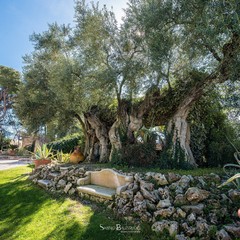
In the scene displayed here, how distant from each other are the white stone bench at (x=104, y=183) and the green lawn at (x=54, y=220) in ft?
1.27

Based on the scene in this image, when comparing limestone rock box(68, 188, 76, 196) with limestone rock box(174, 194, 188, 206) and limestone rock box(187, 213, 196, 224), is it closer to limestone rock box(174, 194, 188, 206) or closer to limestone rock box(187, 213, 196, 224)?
limestone rock box(174, 194, 188, 206)

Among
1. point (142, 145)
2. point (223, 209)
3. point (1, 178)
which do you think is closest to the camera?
point (223, 209)

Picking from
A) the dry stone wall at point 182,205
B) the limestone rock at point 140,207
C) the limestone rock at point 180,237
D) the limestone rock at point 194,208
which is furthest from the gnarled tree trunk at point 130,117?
the limestone rock at point 180,237

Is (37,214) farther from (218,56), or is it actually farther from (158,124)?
(218,56)

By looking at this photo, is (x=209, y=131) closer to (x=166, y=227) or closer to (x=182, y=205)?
(x=182, y=205)

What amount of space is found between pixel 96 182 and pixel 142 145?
194 centimetres

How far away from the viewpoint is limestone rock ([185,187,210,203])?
4.35 m

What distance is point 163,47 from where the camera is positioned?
22.1 ft

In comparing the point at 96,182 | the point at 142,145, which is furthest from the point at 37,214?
the point at 142,145

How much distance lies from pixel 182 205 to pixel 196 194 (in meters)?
0.36

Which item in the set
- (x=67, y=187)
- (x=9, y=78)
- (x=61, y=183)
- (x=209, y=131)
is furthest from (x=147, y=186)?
(x=9, y=78)

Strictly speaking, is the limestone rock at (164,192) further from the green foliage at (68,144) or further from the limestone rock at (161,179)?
the green foliage at (68,144)

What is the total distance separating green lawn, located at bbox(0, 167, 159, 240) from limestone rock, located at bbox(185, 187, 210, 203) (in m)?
1.08

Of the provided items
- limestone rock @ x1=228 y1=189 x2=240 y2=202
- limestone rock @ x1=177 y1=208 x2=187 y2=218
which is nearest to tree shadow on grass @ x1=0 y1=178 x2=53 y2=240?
limestone rock @ x1=177 y1=208 x2=187 y2=218
